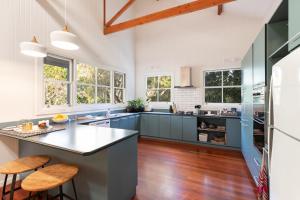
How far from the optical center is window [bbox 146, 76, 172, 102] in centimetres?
549

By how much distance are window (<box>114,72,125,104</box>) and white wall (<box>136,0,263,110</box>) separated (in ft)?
2.30

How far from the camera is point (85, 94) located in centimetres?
418

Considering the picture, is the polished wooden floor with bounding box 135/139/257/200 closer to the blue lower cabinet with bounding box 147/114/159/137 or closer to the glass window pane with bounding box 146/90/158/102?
the blue lower cabinet with bounding box 147/114/159/137

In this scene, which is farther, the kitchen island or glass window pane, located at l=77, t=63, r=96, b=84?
glass window pane, located at l=77, t=63, r=96, b=84

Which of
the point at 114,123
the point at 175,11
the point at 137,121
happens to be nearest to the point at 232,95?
the point at 175,11

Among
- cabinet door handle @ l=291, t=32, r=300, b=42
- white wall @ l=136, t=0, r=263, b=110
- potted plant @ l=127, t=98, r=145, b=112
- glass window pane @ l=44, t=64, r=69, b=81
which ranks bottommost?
potted plant @ l=127, t=98, r=145, b=112

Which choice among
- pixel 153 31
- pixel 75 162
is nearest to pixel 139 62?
pixel 153 31

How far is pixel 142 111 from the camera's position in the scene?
5480 millimetres

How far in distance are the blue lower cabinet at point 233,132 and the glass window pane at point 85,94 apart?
3.62 m

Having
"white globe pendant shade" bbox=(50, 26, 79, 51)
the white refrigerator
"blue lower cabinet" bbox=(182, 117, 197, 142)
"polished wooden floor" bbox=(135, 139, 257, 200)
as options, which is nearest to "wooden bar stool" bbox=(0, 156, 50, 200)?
"polished wooden floor" bbox=(135, 139, 257, 200)

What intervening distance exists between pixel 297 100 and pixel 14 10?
3.87 meters

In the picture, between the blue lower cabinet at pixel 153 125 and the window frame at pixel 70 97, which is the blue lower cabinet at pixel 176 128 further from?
the window frame at pixel 70 97

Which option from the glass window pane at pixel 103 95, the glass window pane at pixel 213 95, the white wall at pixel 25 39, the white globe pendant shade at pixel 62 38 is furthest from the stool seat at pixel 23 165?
the glass window pane at pixel 213 95

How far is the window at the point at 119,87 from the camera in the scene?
207 inches
